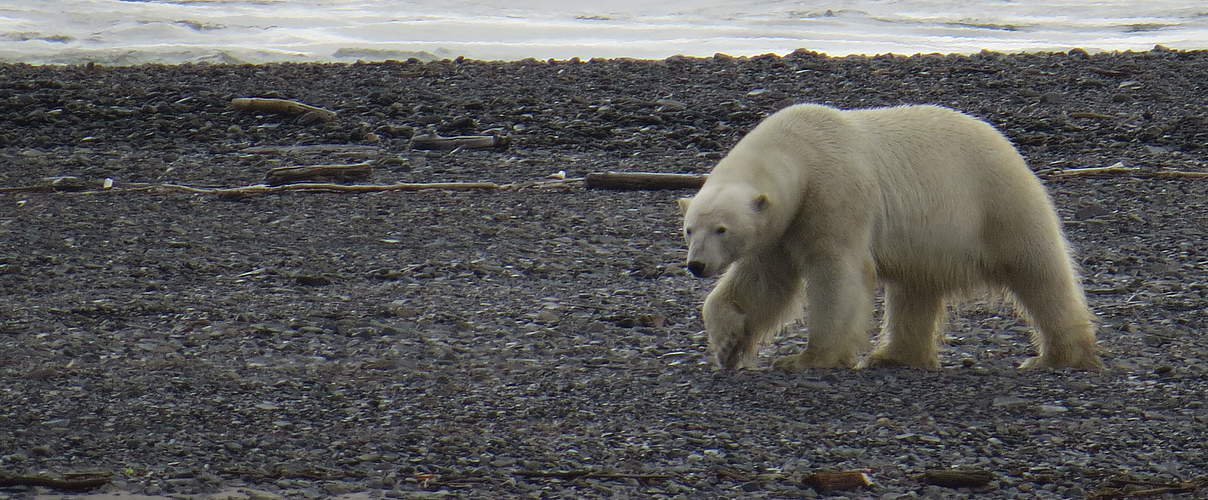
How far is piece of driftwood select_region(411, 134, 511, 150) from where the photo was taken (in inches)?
311

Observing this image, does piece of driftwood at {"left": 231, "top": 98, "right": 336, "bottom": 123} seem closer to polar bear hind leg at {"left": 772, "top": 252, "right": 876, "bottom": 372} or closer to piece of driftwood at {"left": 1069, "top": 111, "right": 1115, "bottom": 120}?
piece of driftwood at {"left": 1069, "top": 111, "right": 1115, "bottom": 120}

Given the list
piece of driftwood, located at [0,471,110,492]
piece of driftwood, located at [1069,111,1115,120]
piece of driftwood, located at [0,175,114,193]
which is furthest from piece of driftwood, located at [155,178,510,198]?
piece of driftwood, located at [0,471,110,492]

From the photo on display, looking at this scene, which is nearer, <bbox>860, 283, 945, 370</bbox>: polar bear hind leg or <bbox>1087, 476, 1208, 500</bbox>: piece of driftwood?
<bbox>1087, 476, 1208, 500</bbox>: piece of driftwood

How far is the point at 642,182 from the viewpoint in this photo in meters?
6.77

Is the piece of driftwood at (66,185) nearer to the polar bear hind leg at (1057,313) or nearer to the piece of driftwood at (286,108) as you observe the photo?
the piece of driftwood at (286,108)

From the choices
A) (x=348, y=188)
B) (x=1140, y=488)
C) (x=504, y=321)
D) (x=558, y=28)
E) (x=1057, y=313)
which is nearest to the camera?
(x=1140, y=488)

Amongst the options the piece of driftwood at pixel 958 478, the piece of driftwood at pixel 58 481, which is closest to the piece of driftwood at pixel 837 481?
the piece of driftwood at pixel 958 478

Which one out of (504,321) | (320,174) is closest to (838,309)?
(504,321)

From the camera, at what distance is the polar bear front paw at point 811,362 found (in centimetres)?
381

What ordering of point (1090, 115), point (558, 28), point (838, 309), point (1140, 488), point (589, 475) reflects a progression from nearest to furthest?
1. point (1140, 488)
2. point (589, 475)
3. point (838, 309)
4. point (1090, 115)
5. point (558, 28)

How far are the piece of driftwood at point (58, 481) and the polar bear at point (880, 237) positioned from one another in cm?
161

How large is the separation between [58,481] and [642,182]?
419 cm

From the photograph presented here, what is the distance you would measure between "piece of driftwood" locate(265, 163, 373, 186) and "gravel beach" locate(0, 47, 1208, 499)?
0.14 meters

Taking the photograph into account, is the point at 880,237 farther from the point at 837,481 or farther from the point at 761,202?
the point at 837,481
